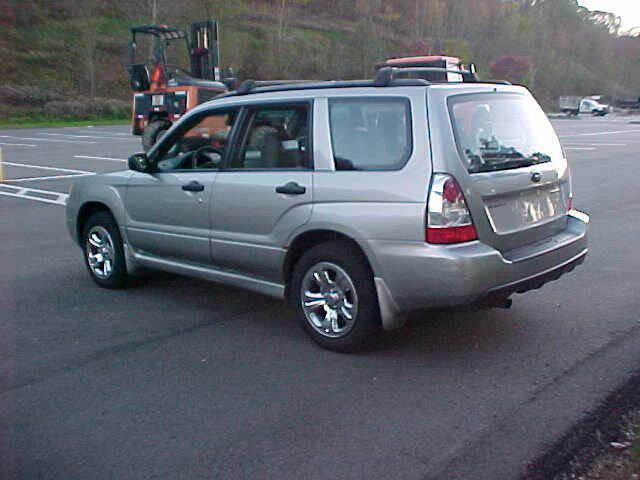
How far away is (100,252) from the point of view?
23.9 ft

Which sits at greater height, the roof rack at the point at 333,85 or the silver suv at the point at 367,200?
the roof rack at the point at 333,85

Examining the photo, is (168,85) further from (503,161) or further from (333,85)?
(503,161)

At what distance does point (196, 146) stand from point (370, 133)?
192cm

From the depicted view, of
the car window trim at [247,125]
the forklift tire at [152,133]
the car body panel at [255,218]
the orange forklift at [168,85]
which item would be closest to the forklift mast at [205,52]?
the orange forklift at [168,85]

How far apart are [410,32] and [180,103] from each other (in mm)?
68813

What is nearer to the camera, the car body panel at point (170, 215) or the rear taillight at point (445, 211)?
the rear taillight at point (445, 211)

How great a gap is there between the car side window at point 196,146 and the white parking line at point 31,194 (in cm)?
663

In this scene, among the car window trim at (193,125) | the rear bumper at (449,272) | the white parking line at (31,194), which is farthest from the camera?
the white parking line at (31,194)

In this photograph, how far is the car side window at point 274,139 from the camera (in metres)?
5.70

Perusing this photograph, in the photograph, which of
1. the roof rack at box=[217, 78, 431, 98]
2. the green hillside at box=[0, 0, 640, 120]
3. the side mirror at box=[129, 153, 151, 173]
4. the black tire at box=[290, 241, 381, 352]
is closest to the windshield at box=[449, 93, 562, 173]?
the roof rack at box=[217, 78, 431, 98]

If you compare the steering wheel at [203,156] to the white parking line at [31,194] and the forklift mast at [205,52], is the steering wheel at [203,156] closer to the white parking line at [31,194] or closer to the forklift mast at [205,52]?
the white parking line at [31,194]

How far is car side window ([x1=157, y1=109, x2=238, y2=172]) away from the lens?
21.1 ft

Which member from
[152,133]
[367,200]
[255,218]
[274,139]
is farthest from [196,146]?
[152,133]

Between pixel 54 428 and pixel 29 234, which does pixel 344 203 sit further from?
pixel 29 234
